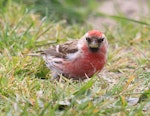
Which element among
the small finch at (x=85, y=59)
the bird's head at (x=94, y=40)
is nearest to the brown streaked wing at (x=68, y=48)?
the small finch at (x=85, y=59)

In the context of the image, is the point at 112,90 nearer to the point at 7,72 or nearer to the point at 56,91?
the point at 56,91

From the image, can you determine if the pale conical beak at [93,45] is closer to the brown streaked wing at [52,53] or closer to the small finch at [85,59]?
the small finch at [85,59]

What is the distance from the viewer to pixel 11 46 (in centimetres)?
732

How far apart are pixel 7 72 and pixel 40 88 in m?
0.62

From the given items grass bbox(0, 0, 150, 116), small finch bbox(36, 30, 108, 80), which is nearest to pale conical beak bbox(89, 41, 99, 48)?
small finch bbox(36, 30, 108, 80)

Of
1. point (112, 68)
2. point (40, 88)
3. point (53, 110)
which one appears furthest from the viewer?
point (112, 68)

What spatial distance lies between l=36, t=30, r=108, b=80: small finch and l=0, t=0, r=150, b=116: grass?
13 centimetres

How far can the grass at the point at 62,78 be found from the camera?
513 centimetres

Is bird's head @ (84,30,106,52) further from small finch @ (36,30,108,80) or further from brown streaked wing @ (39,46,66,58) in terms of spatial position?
brown streaked wing @ (39,46,66,58)

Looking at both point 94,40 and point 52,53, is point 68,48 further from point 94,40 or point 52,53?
point 94,40

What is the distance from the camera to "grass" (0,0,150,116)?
5133 mm

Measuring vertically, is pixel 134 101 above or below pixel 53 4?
below

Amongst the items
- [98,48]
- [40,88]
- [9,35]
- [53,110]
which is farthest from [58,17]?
[53,110]

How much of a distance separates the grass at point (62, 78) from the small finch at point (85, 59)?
13 centimetres
